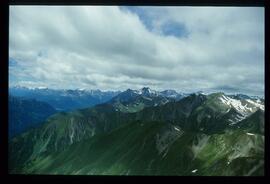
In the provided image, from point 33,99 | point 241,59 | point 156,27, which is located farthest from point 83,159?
point 241,59

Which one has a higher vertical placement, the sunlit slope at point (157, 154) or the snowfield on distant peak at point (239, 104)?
the snowfield on distant peak at point (239, 104)

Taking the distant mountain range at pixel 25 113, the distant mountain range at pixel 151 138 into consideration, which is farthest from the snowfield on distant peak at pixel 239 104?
the distant mountain range at pixel 25 113

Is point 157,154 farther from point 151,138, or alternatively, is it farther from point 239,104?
point 239,104

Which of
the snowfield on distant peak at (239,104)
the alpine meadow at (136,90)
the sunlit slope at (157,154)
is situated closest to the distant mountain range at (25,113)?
the alpine meadow at (136,90)

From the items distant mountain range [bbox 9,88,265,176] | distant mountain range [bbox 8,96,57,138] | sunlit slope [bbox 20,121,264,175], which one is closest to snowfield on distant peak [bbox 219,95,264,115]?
distant mountain range [bbox 9,88,265,176]

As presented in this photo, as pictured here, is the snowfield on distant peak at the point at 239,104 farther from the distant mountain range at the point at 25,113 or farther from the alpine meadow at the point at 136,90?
the distant mountain range at the point at 25,113

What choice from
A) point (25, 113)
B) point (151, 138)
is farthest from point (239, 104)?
point (25, 113)

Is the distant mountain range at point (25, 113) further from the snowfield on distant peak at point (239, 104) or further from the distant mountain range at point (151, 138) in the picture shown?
the snowfield on distant peak at point (239, 104)

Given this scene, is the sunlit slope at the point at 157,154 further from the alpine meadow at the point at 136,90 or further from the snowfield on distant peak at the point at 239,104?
the snowfield on distant peak at the point at 239,104
